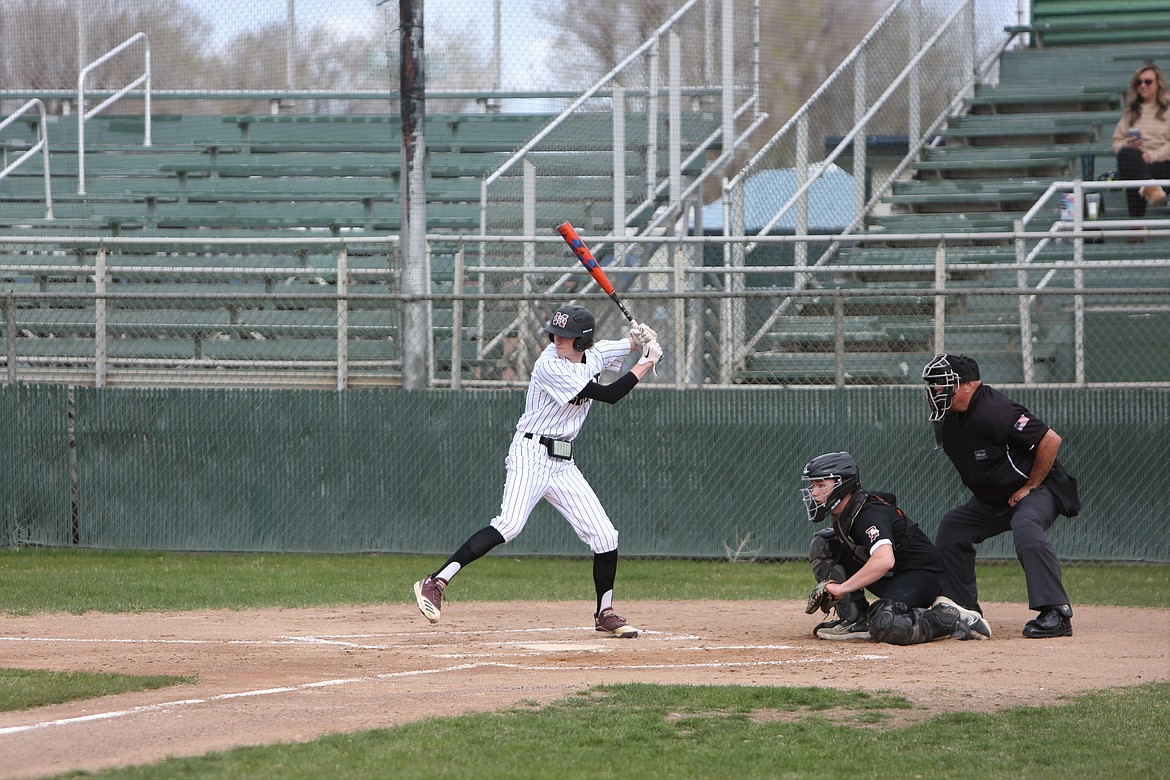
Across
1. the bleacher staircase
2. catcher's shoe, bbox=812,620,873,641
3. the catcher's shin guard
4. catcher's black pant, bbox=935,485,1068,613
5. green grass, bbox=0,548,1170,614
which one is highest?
the bleacher staircase

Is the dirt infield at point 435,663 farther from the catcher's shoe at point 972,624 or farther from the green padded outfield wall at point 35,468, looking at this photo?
the green padded outfield wall at point 35,468

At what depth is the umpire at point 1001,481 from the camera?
8359 mm

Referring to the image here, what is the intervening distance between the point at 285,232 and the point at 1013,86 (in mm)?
10660

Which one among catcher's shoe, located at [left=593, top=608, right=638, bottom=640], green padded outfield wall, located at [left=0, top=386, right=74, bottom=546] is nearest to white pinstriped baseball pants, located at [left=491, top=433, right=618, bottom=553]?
catcher's shoe, located at [left=593, top=608, right=638, bottom=640]

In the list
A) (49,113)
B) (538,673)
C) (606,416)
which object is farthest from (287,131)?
(538,673)

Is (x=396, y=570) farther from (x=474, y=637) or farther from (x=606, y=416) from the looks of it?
(x=474, y=637)

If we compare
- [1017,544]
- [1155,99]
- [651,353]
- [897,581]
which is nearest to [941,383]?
[1017,544]

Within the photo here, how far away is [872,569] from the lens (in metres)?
7.87

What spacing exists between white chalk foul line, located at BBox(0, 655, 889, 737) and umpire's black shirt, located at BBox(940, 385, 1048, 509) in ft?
4.94

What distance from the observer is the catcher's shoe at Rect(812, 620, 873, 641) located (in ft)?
27.8

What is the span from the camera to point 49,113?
21859mm

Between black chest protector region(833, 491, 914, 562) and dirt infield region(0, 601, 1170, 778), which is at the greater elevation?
black chest protector region(833, 491, 914, 562)

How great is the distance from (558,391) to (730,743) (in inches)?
129

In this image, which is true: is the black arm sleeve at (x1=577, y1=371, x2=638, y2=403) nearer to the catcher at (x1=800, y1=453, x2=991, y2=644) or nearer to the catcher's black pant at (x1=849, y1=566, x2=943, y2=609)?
the catcher at (x1=800, y1=453, x2=991, y2=644)
